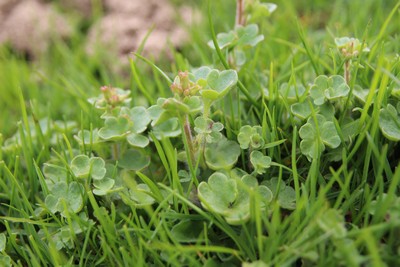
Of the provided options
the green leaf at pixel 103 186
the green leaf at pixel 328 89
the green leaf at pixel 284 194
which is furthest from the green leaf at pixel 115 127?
the green leaf at pixel 328 89

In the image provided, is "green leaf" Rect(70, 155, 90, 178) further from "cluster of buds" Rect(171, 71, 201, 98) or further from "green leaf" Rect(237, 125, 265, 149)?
"green leaf" Rect(237, 125, 265, 149)

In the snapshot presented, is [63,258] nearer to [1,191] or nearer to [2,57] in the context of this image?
[1,191]

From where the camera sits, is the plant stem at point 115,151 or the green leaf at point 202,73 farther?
the plant stem at point 115,151

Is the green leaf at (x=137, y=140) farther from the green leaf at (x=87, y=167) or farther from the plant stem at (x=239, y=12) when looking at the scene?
the plant stem at (x=239, y=12)

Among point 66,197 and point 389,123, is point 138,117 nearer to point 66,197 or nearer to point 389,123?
point 66,197

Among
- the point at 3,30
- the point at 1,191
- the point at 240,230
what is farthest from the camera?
the point at 3,30

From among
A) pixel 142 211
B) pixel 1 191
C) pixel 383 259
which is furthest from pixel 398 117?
pixel 1 191

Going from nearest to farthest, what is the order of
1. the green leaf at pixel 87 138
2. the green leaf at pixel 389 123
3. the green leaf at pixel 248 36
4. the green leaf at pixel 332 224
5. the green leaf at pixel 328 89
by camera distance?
the green leaf at pixel 332 224
the green leaf at pixel 389 123
the green leaf at pixel 328 89
the green leaf at pixel 87 138
the green leaf at pixel 248 36

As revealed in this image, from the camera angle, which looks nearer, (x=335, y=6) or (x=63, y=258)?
(x=63, y=258)
